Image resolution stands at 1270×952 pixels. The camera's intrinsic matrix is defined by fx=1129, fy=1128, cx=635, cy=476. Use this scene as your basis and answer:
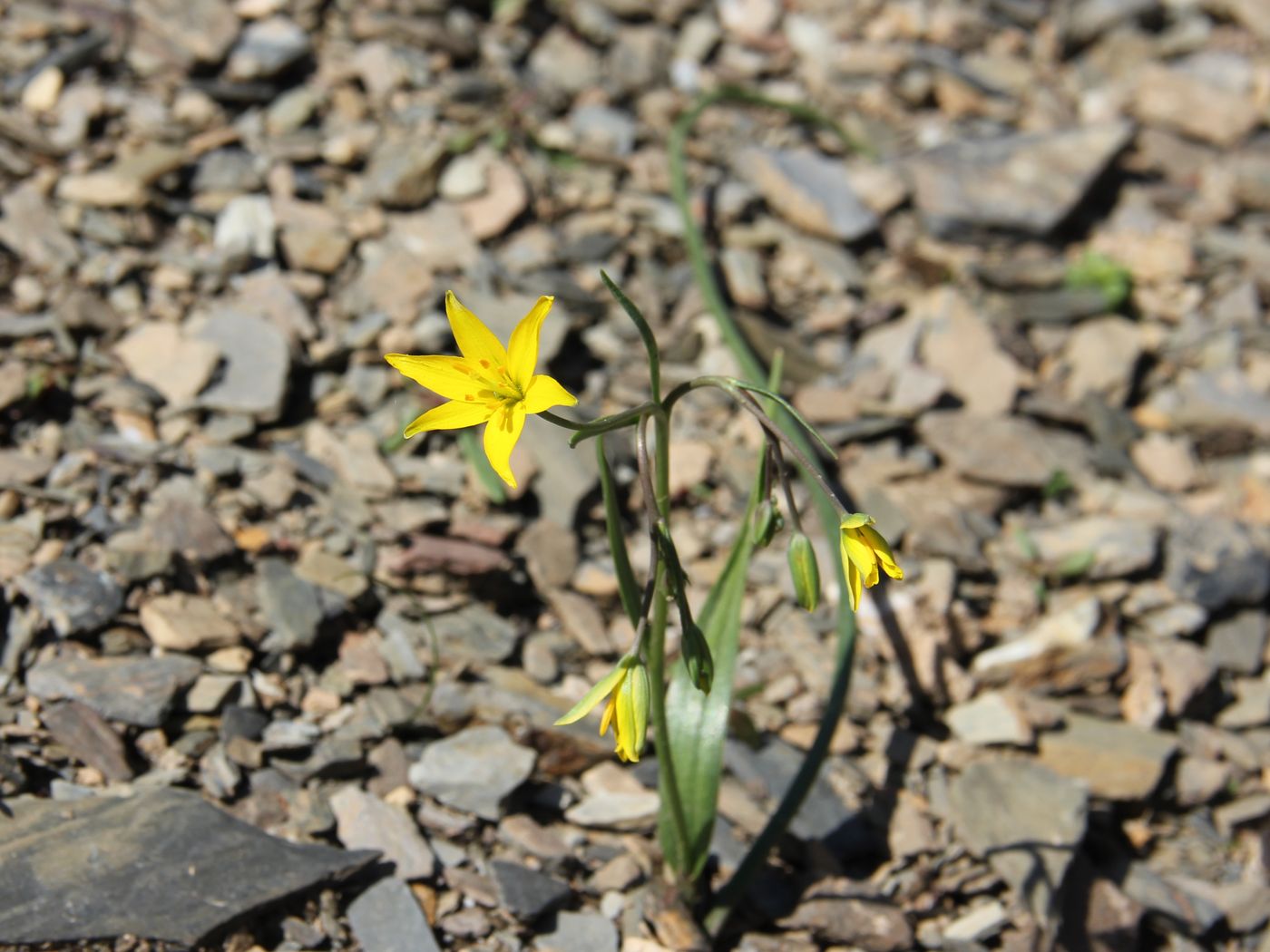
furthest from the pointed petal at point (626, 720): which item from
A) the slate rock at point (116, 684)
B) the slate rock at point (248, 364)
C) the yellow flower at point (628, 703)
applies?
the slate rock at point (248, 364)

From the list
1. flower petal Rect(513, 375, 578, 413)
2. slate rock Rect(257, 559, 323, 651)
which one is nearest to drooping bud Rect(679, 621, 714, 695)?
flower petal Rect(513, 375, 578, 413)

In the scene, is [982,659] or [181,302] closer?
[982,659]

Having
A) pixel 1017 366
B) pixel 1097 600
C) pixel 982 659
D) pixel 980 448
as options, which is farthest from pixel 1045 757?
pixel 1017 366

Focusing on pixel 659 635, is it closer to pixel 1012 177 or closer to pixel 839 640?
pixel 839 640

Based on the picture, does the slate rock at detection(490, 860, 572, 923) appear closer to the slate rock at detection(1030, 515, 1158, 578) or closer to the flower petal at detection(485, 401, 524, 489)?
the flower petal at detection(485, 401, 524, 489)

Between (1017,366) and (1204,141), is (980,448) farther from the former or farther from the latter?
(1204,141)

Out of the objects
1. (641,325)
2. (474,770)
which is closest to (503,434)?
(641,325)
